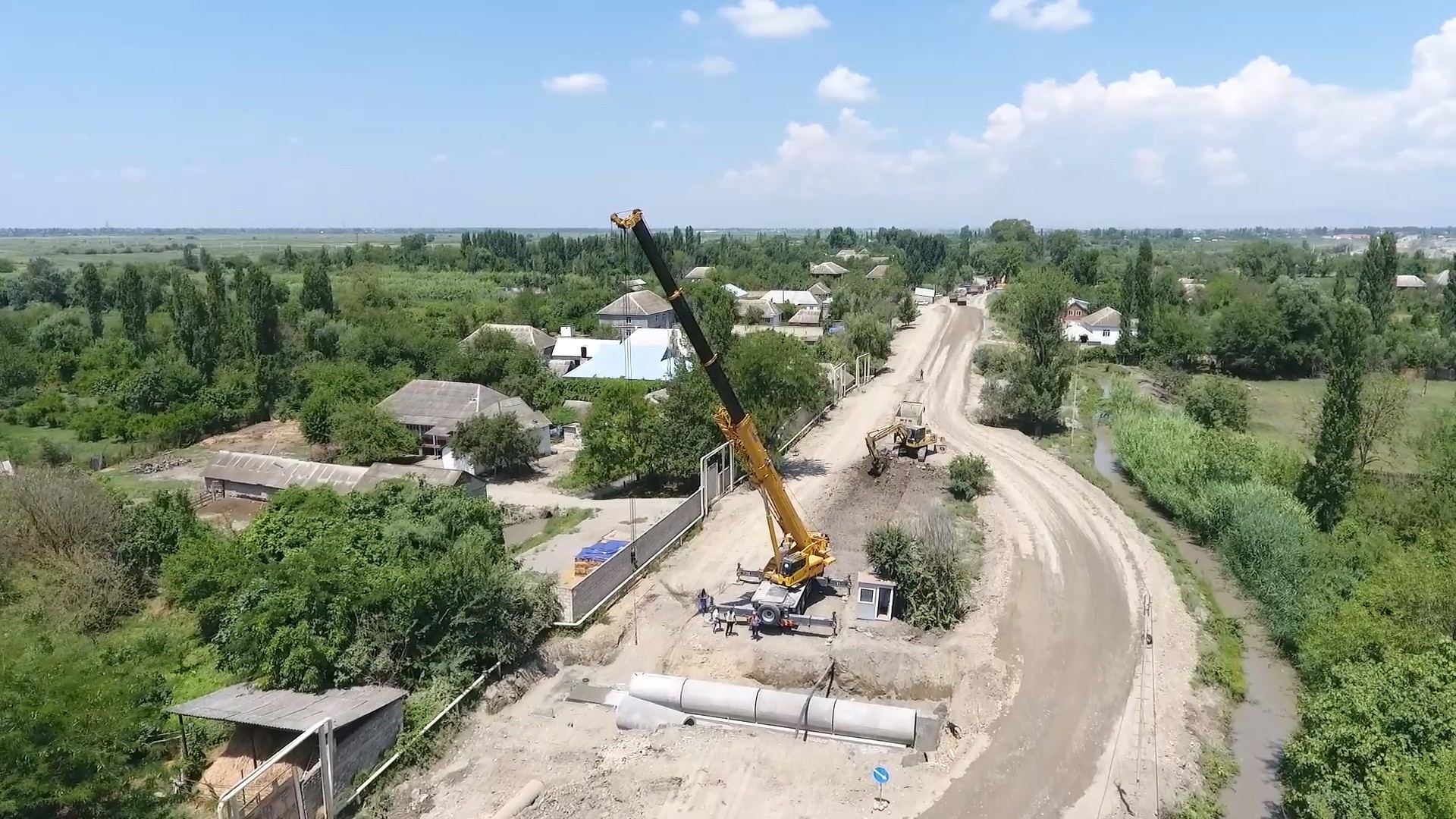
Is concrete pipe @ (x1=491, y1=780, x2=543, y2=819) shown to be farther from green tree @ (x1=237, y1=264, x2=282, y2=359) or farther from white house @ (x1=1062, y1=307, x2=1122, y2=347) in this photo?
white house @ (x1=1062, y1=307, x2=1122, y2=347)

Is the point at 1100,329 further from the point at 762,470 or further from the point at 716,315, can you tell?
the point at 762,470

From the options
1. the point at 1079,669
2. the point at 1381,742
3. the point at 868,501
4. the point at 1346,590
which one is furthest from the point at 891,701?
the point at 868,501

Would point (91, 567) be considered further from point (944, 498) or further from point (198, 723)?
point (944, 498)

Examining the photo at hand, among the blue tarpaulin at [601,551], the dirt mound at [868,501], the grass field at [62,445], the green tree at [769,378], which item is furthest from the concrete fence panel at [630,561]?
the grass field at [62,445]

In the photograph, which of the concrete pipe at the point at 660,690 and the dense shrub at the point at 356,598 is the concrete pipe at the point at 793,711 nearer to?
the concrete pipe at the point at 660,690

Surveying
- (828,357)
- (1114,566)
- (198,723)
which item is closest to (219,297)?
(828,357)
